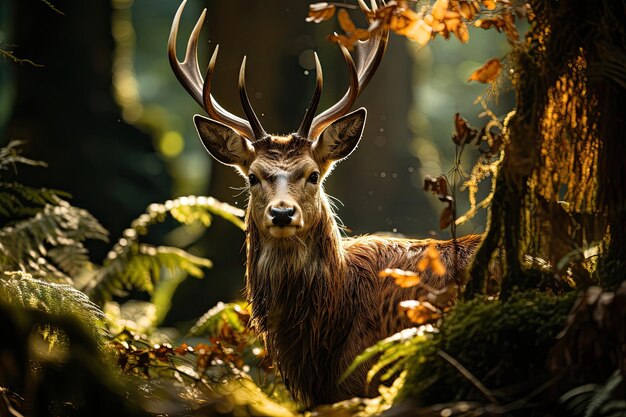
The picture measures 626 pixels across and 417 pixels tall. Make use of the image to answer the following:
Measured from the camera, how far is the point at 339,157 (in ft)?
21.4

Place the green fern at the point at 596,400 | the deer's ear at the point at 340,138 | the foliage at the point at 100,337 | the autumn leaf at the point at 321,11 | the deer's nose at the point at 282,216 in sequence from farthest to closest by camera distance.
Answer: the deer's ear at the point at 340,138 < the deer's nose at the point at 282,216 < the autumn leaf at the point at 321,11 < the foliage at the point at 100,337 < the green fern at the point at 596,400

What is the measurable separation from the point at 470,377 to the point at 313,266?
2.97 metres

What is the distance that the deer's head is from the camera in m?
5.97

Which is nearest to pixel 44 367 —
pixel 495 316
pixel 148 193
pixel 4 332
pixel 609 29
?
pixel 4 332

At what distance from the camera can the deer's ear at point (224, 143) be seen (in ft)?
21.2

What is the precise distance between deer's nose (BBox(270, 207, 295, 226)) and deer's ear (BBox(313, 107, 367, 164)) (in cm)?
80

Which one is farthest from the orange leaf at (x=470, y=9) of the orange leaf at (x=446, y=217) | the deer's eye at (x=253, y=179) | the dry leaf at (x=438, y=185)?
the deer's eye at (x=253, y=179)

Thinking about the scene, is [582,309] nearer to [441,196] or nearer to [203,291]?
[441,196]

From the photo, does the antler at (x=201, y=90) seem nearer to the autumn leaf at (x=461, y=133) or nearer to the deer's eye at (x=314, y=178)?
the deer's eye at (x=314, y=178)

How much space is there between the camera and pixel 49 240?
24.7ft

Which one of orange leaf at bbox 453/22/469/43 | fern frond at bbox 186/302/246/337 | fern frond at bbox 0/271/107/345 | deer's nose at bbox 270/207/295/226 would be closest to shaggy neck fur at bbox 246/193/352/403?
deer's nose at bbox 270/207/295/226

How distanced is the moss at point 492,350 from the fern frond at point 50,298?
1.57m

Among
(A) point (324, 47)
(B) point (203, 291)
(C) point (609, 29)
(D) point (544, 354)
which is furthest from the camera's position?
(A) point (324, 47)

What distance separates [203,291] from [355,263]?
265 inches
